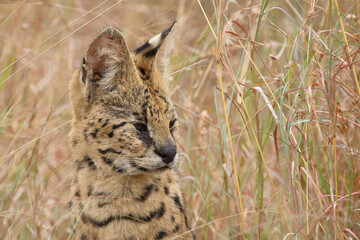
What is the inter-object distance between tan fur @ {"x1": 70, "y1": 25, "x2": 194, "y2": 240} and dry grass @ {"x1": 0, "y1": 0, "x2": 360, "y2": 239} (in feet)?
0.60

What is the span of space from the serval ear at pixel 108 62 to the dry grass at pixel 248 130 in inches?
6.7

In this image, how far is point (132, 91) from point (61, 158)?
1971 millimetres

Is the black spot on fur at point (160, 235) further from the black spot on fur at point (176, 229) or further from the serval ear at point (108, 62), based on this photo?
the serval ear at point (108, 62)

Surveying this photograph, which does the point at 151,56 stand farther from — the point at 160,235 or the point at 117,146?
the point at 160,235

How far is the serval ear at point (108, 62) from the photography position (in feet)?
9.61

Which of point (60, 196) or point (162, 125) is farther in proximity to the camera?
point (60, 196)

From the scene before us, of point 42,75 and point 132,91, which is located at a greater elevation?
point 42,75

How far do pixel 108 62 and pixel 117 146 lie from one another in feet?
1.41

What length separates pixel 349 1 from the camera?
3.38 meters

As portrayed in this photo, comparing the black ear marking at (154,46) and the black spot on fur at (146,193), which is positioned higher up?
the black ear marking at (154,46)

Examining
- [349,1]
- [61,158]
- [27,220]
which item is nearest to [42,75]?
[61,158]

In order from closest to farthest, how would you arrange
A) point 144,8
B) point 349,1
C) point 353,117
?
point 353,117 < point 349,1 < point 144,8

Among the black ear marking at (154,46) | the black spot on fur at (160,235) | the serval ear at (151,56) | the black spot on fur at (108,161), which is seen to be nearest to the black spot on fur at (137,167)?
the black spot on fur at (108,161)

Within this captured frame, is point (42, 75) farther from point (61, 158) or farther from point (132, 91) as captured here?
point (132, 91)
